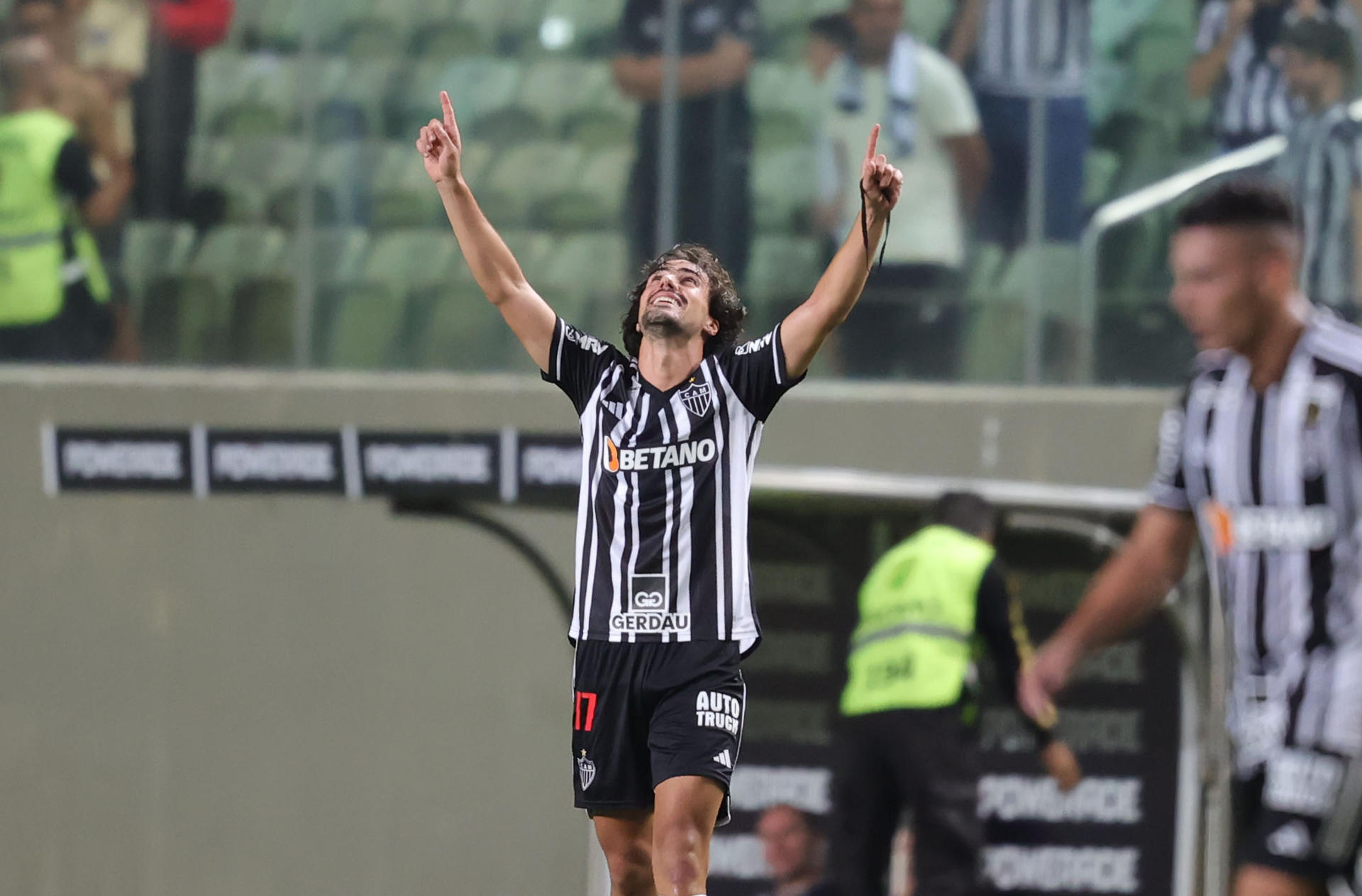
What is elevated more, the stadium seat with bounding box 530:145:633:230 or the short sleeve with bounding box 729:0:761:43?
the short sleeve with bounding box 729:0:761:43

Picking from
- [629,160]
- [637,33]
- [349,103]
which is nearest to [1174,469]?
[629,160]

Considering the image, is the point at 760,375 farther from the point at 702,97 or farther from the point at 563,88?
the point at 563,88

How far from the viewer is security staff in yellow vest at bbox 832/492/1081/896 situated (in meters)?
7.86

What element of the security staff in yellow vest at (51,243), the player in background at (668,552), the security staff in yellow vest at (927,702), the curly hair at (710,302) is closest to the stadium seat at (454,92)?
the security staff in yellow vest at (51,243)

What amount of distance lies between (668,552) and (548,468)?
5118 millimetres

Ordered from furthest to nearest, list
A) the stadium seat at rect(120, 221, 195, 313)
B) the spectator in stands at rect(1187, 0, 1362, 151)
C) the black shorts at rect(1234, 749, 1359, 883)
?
the stadium seat at rect(120, 221, 195, 313) → the spectator in stands at rect(1187, 0, 1362, 151) → the black shorts at rect(1234, 749, 1359, 883)

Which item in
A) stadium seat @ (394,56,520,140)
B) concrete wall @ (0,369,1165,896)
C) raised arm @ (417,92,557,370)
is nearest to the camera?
raised arm @ (417,92,557,370)

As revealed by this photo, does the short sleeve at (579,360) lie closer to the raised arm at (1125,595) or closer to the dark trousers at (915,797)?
the raised arm at (1125,595)

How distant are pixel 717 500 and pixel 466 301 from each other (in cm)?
557

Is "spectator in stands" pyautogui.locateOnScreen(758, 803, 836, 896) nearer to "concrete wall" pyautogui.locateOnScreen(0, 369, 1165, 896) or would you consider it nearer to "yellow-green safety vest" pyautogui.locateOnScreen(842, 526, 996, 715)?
"yellow-green safety vest" pyautogui.locateOnScreen(842, 526, 996, 715)

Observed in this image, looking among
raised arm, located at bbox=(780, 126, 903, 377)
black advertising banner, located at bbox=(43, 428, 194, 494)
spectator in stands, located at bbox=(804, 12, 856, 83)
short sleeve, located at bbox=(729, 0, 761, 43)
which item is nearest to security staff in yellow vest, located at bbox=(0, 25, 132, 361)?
black advertising banner, located at bbox=(43, 428, 194, 494)

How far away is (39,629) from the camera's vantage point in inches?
415

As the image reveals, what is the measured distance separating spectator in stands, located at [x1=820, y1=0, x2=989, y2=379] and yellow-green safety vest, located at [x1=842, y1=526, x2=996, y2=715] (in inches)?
88.8

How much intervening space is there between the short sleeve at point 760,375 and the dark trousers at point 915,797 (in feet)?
9.54
